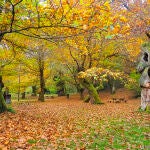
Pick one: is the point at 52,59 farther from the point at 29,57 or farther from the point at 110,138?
the point at 110,138

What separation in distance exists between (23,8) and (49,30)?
7.26 feet

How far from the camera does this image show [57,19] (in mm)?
11055

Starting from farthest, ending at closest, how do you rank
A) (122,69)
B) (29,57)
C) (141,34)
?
(122,69), (29,57), (141,34)

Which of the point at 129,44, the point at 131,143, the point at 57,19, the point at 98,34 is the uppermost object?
the point at 129,44

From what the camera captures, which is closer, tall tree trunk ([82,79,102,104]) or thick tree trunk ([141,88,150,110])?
thick tree trunk ([141,88,150,110])

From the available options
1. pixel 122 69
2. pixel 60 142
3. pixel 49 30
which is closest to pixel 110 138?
pixel 60 142

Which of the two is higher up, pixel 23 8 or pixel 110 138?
pixel 23 8

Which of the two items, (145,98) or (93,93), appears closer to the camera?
(145,98)

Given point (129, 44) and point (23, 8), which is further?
Result: point (129, 44)

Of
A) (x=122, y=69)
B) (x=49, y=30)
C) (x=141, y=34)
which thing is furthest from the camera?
(x=122, y=69)

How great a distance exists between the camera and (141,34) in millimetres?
32062

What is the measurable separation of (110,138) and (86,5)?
473 centimetres

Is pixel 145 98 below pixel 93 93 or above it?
below

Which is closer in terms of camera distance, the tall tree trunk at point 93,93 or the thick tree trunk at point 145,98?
the thick tree trunk at point 145,98
